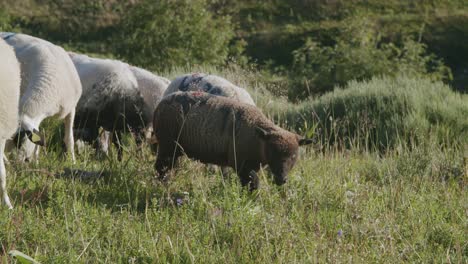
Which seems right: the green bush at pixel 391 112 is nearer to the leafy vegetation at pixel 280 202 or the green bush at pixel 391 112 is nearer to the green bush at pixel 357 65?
the leafy vegetation at pixel 280 202

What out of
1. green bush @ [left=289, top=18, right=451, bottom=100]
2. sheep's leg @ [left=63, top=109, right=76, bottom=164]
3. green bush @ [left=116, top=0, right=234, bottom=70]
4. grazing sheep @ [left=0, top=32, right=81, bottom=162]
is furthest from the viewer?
green bush @ [left=116, top=0, right=234, bottom=70]

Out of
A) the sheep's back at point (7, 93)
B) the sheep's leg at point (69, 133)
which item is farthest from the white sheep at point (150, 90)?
the sheep's back at point (7, 93)

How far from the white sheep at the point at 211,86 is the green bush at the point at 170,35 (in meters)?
12.4

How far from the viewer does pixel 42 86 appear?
7352 mm

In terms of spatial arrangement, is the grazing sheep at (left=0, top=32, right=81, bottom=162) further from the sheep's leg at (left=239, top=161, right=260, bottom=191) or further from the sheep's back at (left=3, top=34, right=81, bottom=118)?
the sheep's leg at (left=239, top=161, right=260, bottom=191)

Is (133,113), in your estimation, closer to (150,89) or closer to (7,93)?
(150,89)

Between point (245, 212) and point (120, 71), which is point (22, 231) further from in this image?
point (120, 71)

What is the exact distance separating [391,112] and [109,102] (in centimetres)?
427

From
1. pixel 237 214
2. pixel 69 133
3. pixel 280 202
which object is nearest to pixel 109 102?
pixel 69 133

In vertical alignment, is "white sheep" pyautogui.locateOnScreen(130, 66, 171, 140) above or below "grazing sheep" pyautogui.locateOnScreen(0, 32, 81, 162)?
below

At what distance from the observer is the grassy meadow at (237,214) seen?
13.6 feet

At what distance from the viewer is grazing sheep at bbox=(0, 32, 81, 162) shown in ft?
23.2

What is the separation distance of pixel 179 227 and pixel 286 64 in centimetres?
2751

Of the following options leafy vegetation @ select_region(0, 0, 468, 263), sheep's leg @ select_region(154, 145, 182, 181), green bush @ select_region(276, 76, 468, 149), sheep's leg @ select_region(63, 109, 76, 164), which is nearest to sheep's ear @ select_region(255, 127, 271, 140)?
leafy vegetation @ select_region(0, 0, 468, 263)
